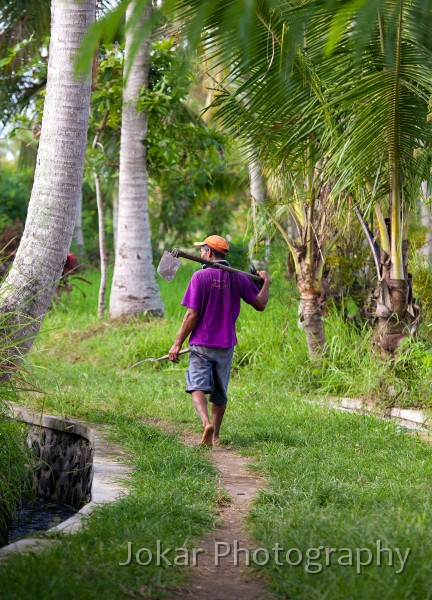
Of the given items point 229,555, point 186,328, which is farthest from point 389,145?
point 229,555

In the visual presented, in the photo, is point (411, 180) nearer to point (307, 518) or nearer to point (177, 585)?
point (307, 518)

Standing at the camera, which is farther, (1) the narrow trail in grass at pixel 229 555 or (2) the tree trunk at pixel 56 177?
(2) the tree trunk at pixel 56 177

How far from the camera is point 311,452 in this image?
24.1ft

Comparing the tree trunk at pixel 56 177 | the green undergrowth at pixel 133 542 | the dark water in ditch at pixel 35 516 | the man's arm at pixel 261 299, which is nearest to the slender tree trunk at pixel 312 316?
the man's arm at pixel 261 299

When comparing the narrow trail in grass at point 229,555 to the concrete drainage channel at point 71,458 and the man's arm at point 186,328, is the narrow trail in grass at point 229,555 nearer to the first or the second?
the concrete drainage channel at point 71,458

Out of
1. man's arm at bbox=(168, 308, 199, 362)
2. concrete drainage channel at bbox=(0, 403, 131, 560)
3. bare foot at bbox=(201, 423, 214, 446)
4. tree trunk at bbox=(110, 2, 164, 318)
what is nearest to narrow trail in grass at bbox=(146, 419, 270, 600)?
bare foot at bbox=(201, 423, 214, 446)

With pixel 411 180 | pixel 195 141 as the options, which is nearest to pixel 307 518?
pixel 411 180

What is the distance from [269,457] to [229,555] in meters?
2.32

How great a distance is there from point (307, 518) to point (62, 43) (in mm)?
5181

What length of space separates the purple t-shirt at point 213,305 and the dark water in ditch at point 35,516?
179 cm

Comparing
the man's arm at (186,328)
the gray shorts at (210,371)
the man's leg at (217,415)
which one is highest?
the man's arm at (186,328)

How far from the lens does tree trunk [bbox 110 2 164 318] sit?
14883mm

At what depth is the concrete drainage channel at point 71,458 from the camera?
6703 mm

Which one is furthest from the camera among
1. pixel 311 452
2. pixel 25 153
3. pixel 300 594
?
pixel 25 153
